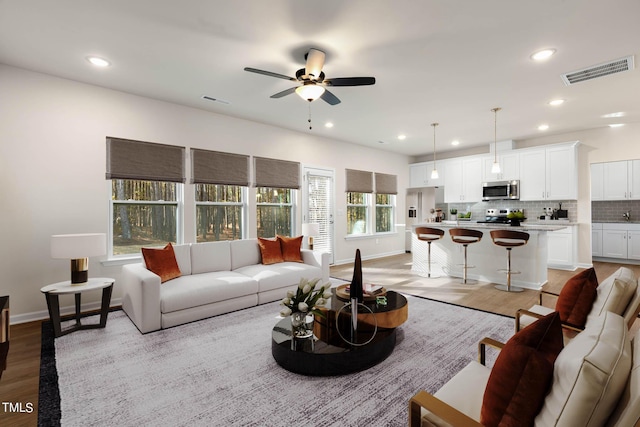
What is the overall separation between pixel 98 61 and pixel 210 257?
8.49ft

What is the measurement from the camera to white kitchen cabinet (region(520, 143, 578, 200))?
6.21 metres

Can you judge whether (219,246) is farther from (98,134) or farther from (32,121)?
(32,121)

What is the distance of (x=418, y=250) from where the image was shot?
604 cm

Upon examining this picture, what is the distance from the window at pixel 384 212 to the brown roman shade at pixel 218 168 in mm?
4017

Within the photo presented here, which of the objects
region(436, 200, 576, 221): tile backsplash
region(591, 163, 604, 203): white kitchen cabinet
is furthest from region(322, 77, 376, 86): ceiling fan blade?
region(591, 163, 604, 203): white kitchen cabinet

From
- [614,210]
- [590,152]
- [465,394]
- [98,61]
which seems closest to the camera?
[465,394]

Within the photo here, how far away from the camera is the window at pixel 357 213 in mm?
7450

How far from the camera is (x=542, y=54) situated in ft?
10.4

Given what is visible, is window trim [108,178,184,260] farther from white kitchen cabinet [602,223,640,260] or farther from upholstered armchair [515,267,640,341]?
white kitchen cabinet [602,223,640,260]

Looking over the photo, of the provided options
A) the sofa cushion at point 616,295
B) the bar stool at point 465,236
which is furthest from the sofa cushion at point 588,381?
the bar stool at point 465,236

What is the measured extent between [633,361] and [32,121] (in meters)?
5.31

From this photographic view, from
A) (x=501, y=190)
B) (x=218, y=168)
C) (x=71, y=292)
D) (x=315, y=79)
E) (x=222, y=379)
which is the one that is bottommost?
(x=222, y=379)

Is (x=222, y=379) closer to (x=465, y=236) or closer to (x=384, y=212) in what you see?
(x=465, y=236)

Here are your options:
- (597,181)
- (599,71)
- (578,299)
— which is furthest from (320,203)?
(597,181)
